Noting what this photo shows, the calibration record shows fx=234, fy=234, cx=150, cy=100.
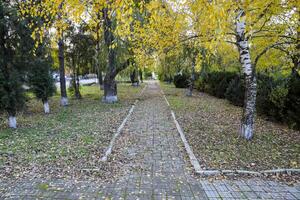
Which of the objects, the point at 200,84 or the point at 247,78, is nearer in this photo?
the point at 247,78

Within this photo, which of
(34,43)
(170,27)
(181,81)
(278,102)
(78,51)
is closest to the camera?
(170,27)

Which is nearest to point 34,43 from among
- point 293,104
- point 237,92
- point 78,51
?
point 78,51

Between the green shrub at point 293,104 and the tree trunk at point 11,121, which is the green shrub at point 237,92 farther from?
the tree trunk at point 11,121

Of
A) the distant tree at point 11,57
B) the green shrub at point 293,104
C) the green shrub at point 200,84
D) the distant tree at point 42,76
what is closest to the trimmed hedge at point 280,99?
the green shrub at point 293,104

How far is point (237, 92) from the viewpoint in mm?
12188

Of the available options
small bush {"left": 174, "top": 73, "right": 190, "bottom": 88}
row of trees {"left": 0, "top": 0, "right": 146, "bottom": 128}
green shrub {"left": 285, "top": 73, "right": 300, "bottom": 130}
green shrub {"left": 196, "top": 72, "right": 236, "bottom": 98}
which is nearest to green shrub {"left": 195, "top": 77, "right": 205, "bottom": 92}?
green shrub {"left": 196, "top": 72, "right": 236, "bottom": 98}

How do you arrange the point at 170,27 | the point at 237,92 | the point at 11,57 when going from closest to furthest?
the point at 170,27
the point at 11,57
the point at 237,92

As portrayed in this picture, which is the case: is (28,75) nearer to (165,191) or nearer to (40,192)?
(40,192)

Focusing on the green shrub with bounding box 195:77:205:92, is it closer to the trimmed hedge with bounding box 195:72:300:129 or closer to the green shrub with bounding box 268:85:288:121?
the trimmed hedge with bounding box 195:72:300:129

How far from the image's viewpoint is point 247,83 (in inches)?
230

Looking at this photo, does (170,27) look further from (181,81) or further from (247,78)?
(181,81)

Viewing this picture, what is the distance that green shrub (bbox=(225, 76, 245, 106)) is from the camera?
11.9 meters

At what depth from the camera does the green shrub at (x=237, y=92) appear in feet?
38.9

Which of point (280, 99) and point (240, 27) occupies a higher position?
point (240, 27)
